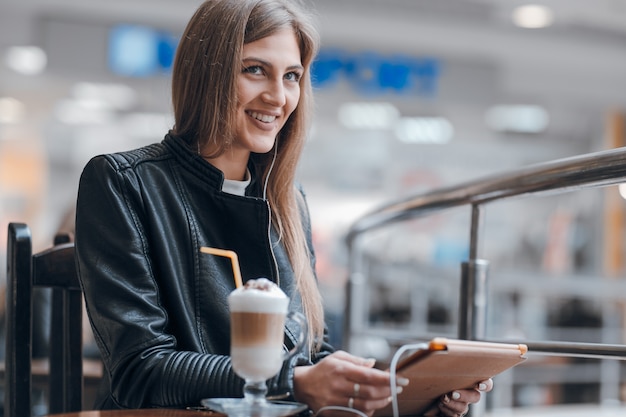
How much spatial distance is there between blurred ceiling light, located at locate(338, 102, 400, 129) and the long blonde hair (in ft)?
25.3

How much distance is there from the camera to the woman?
1.20 m

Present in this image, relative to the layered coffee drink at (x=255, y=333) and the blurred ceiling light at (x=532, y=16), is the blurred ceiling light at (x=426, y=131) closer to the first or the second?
the blurred ceiling light at (x=532, y=16)

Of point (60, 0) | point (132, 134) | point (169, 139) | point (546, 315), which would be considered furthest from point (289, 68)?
point (132, 134)

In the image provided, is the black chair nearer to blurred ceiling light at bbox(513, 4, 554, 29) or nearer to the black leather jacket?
the black leather jacket

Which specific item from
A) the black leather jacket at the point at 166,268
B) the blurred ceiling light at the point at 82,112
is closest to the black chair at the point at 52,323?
the black leather jacket at the point at 166,268

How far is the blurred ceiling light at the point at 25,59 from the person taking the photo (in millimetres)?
7543

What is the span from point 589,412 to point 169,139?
3.29 meters

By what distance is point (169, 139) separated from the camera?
4.78 feet

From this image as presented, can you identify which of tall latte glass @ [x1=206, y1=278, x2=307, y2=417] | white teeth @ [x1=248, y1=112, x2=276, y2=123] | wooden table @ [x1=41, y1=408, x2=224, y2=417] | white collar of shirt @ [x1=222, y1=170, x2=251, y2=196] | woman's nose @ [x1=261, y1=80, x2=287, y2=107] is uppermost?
woman's nose @ [x1=261, y1=80, x2=287, y2=107]

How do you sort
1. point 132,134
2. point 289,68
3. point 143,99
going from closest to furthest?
point 289,68
point 143,99
point 132,134

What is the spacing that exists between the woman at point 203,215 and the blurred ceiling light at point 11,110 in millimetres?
8124

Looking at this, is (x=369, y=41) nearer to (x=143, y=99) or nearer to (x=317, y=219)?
(x=143, y=99)

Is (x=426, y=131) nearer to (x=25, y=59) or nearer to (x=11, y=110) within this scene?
(x=11, y=110)

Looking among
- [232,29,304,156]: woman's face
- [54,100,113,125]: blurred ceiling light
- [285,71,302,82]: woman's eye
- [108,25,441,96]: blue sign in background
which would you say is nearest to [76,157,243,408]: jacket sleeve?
[232,29,304,156]: woman's face
